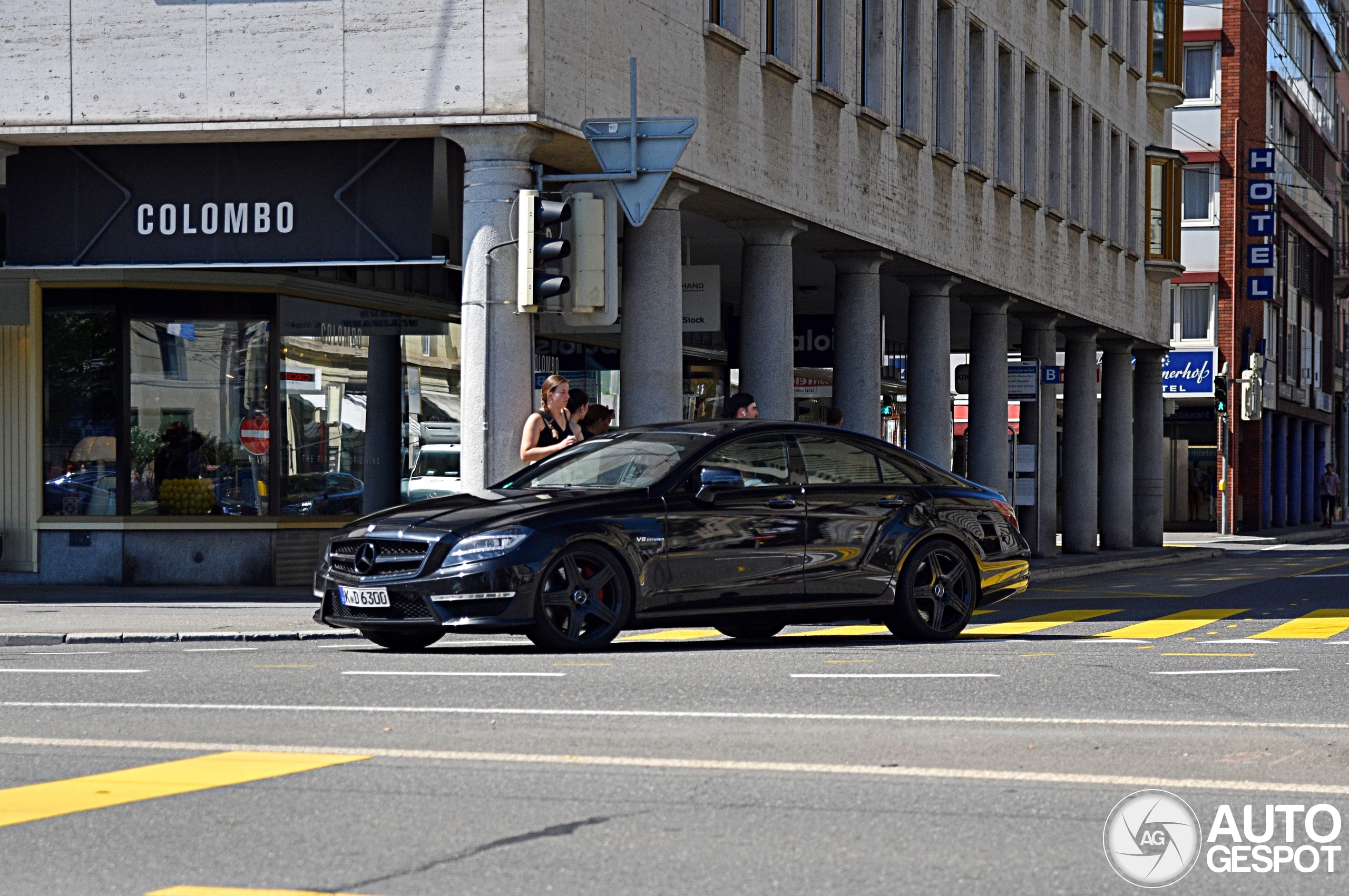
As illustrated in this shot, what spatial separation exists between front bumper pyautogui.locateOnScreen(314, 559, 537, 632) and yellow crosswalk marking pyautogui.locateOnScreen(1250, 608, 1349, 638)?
5.55 metres

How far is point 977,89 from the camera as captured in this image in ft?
98.7

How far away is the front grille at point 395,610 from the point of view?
1163 centimetres

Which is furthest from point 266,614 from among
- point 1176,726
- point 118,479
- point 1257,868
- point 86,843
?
point 1257,868

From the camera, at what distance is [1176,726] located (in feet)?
27.9

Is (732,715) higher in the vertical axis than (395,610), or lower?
lower

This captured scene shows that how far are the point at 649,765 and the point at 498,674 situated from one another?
3422 mm

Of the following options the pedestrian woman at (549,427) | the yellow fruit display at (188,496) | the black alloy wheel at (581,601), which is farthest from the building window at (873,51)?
the black alloy wheel at (581,601)

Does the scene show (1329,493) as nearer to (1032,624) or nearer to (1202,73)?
(1202,73)

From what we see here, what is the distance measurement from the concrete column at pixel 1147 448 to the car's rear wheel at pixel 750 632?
26.8 meters

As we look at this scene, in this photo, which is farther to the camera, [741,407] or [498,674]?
[741,407]

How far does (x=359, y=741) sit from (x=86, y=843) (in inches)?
82.8

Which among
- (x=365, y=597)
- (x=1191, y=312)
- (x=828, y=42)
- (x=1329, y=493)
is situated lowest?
(x=1329, y=493)

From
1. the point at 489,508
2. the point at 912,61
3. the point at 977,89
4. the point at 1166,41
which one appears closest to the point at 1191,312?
the point at 1166,41

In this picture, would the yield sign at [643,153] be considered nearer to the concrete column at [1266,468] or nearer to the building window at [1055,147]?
the building window at [1055,147]
